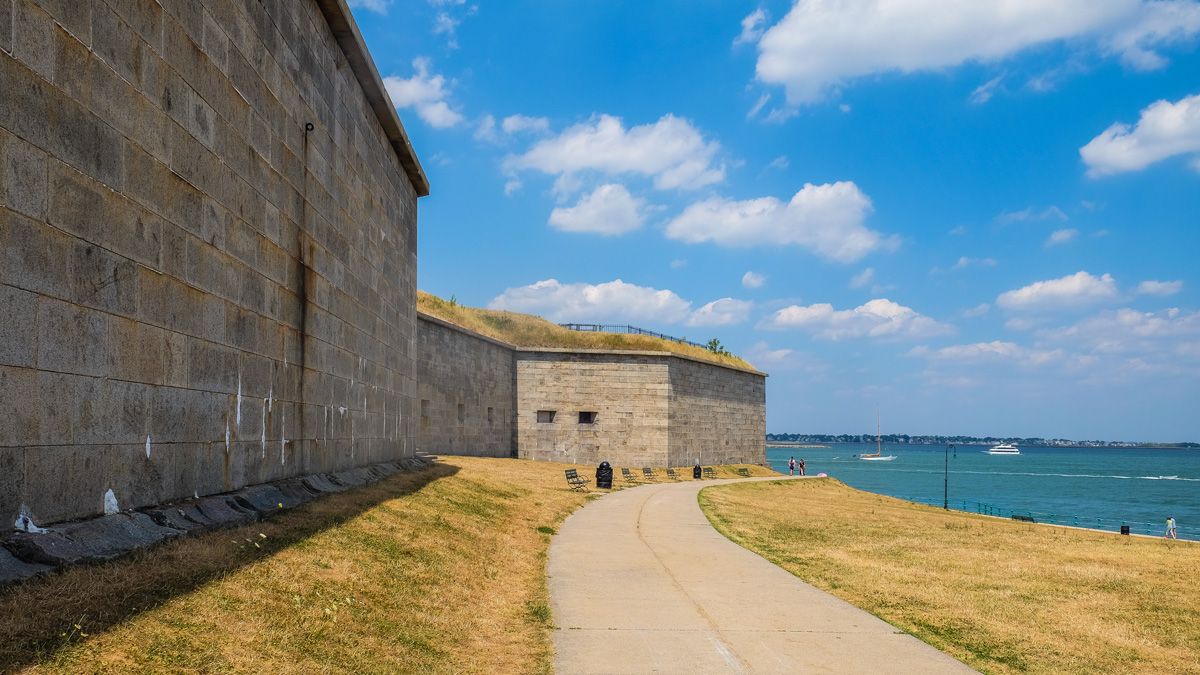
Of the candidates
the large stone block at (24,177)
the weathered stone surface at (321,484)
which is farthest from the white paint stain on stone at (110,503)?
the weathered stone surface at (321,484)

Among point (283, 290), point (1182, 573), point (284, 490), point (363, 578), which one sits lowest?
point (1182, 573)

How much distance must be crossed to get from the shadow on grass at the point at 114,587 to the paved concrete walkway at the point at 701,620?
10.3 feet

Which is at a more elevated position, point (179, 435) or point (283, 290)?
point (283, 290)

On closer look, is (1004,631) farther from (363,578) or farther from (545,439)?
(545,439)

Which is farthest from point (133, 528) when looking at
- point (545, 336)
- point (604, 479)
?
point (545, 336)

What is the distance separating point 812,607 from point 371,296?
35.4ft

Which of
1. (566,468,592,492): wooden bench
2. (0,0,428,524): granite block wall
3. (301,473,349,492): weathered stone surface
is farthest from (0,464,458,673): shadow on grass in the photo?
(566,468,592,492): wooden bench

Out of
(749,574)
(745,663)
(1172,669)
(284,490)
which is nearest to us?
(745,663)

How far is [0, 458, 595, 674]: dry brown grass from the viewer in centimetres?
502

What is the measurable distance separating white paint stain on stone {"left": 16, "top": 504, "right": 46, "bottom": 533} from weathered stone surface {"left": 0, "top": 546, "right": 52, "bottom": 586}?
1.19 ft

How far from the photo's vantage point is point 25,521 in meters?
5.79

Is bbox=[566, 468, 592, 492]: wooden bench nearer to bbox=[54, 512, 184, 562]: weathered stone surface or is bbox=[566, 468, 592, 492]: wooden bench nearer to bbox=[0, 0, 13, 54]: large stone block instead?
bbox=[54, 512, 184, 562]: weathered stone surface

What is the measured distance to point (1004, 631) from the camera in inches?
362

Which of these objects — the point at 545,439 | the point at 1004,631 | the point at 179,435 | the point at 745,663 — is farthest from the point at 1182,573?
the point at 545,439
